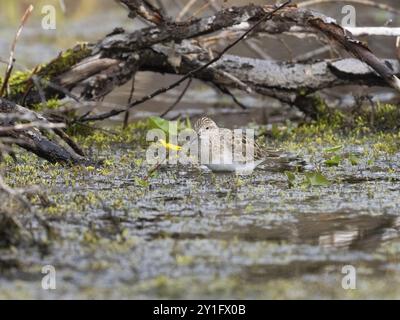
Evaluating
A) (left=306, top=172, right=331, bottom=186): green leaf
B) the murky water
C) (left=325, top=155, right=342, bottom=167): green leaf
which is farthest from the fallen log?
(left=306, top=172, right=331, bottom=186): green leaf

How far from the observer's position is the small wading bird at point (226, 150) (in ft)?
23.7

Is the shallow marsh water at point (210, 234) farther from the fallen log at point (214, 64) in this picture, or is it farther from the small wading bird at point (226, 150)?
the fallen log at point (214, 64)

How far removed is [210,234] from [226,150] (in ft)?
5.88

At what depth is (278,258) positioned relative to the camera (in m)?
5.11

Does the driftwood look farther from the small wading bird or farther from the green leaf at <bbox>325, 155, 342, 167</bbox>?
the green leaf at <bbox>325, 155, 342, 167</bbox>

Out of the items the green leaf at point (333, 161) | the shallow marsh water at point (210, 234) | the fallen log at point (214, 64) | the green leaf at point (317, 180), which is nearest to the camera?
the shallow marsh water at point (210, 234)

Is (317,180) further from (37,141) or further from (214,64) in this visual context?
(214,64)

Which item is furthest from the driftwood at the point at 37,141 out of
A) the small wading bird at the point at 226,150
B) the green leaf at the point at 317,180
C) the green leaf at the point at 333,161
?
the green leaf at the point at 333,161

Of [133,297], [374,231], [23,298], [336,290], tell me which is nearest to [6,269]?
[23,298]

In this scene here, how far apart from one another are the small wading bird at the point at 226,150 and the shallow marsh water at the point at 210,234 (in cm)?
13

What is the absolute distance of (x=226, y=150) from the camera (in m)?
7.29

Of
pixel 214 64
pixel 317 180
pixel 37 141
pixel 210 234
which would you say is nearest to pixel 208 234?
pixel 210 234

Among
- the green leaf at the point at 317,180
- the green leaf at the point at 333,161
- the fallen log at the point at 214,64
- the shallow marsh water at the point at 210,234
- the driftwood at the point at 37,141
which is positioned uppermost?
the fallen log at the point at 214,64

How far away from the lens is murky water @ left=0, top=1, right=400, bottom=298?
184 inches
